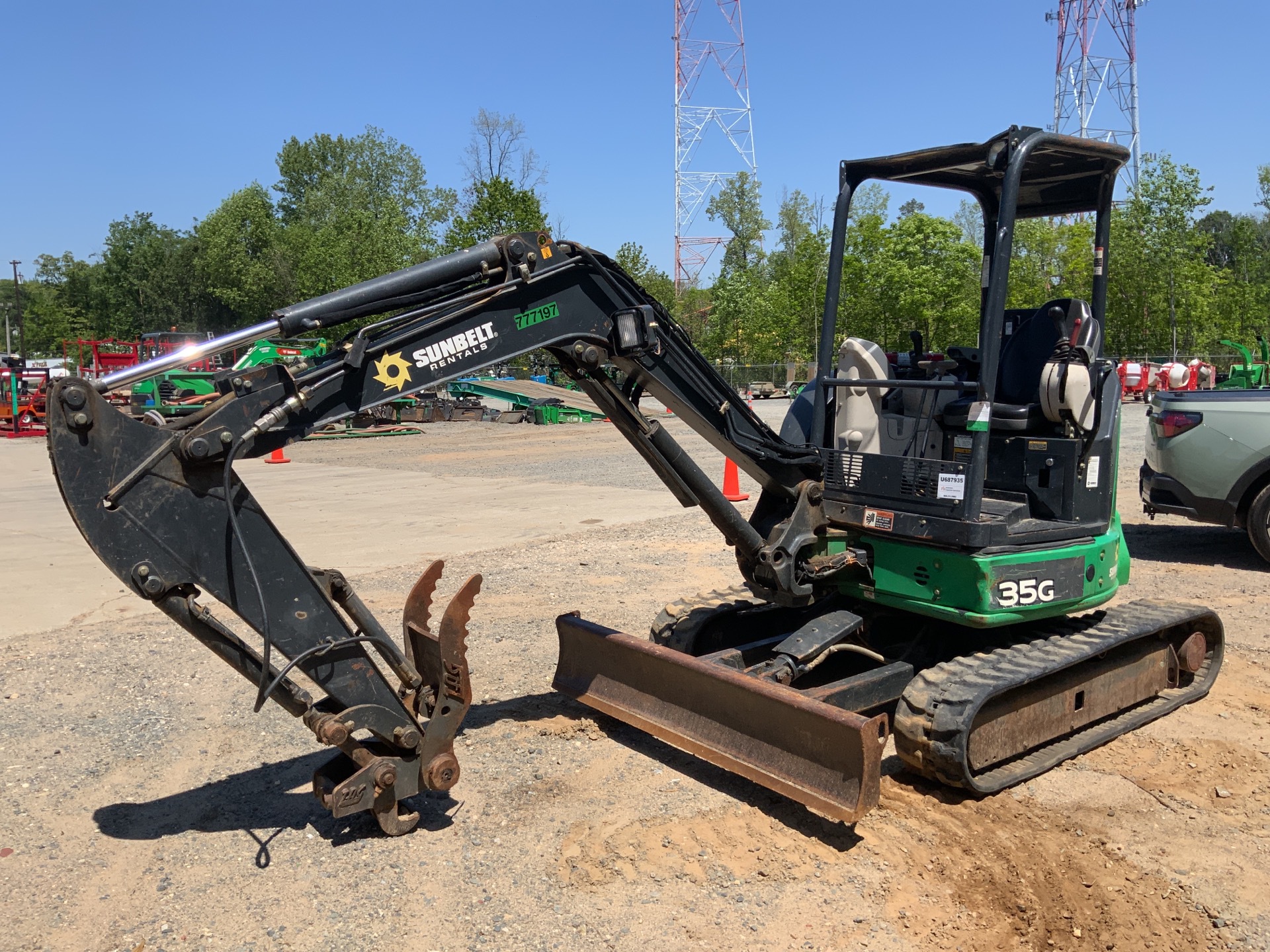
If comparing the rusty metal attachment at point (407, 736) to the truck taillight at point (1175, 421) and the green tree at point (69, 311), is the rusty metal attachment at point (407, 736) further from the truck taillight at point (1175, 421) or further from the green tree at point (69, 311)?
the green tree at point (69, 311)

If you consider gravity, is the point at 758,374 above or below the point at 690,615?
above

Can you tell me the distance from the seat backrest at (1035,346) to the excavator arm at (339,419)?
1792 millimetres

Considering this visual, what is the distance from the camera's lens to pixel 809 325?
43.2 meters

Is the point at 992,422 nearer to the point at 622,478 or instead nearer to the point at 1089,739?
the point at 1089,739

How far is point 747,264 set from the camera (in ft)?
246

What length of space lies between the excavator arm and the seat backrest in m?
1.79

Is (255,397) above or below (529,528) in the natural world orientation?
above

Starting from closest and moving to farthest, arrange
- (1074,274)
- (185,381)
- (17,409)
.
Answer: (185,381) → (17,409) → (1074,274)

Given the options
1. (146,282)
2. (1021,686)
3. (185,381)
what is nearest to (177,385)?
(185,381)

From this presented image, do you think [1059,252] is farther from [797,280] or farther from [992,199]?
[992,199]

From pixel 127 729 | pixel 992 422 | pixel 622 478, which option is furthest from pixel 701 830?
pixel 622 478

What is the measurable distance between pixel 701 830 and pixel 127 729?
345 cm

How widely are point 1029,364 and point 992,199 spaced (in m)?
1.28

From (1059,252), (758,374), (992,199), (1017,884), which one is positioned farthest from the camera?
(758,374)
